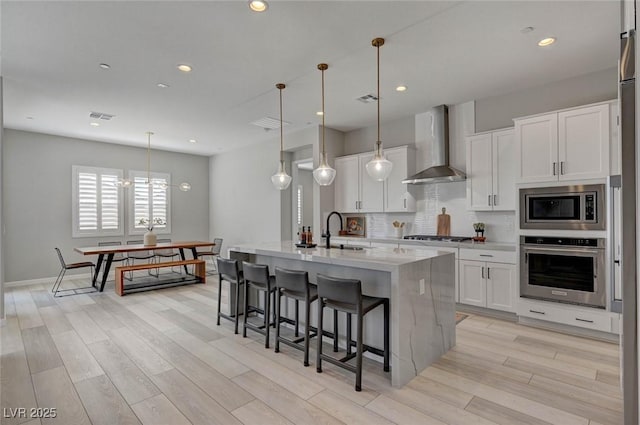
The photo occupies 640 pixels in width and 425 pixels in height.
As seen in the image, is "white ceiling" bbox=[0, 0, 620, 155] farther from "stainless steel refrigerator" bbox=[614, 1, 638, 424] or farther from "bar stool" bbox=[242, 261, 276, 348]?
"bar stool" bbox=[242, 261, 276, 348]

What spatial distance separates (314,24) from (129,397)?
3403 millimetres

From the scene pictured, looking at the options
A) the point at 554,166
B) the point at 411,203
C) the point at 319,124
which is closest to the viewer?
the point at 554,166

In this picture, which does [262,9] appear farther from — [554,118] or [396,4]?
[554,118]

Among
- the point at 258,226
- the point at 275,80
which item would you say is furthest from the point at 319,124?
the point at 258,226

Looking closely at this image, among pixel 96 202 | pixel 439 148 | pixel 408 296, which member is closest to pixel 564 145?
pixel 439 148

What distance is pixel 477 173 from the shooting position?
4.66m

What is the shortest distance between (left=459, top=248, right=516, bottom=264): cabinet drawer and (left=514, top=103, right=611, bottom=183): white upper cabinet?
948 millimetres

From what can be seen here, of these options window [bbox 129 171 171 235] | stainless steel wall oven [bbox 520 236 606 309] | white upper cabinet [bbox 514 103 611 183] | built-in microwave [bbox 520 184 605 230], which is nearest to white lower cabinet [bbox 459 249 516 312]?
stainless steel wall oven [bbox 520 236 606 309]

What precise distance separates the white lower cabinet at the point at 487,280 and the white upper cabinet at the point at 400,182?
1.31 metres

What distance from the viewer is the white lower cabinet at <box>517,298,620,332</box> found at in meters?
3.40

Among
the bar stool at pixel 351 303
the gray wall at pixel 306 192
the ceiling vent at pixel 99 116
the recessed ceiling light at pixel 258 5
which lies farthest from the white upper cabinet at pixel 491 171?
the gray wall at pixel 306 192

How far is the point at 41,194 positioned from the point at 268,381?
22.3 feet

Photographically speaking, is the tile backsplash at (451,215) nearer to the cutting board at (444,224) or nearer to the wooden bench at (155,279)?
the cutting board at (444,224)

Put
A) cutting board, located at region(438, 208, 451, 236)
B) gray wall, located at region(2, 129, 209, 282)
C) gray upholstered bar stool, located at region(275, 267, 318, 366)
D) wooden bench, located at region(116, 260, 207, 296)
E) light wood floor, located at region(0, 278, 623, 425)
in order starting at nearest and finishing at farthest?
1. light wood floor, located at region(0, 278, 623, 425)
2. gray upholstered bar stool, located at region(275, 267, 318, 366)
3. cutting board, located at region(438, 208, 451, 236)
4. wooden bench, located at region(116, 260, 207, 296)
5. gray wall, located at region(2, 129, 209, 282)
